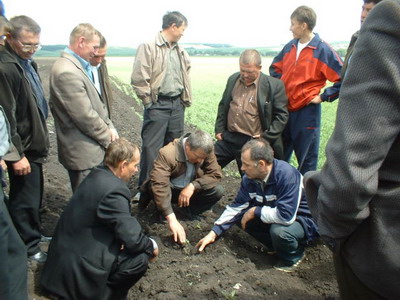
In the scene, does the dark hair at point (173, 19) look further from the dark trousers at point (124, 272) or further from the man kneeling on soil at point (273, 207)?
the dark trousers at point (124, 272)

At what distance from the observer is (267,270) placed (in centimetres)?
371

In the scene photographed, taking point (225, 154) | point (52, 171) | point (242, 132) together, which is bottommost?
point (52, 171)

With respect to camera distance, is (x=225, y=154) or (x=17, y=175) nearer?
(x=17, y=175)

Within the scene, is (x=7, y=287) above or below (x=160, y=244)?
above

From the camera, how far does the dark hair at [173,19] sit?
5.08m

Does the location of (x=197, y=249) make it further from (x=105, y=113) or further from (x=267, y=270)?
(x=105, y=113)

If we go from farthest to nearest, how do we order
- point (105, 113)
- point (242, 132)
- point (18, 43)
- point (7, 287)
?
point (242, 132)
point (105, 113)
point (18, 43)
point (7, 287)

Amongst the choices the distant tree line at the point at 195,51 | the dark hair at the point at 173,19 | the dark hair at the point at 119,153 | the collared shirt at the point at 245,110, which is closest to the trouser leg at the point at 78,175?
the dark hair at the point at 119,153

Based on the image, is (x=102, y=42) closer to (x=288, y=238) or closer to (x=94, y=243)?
(x=94, y=243)

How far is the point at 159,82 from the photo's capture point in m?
5.18

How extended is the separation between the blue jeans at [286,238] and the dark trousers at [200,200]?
2.27ft

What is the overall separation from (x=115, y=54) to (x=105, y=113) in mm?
56960

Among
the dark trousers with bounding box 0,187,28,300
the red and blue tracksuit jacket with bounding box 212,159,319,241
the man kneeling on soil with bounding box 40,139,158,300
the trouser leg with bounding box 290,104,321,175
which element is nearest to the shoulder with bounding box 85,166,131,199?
the man kneeling on soil with bounding box 40,139,158,300

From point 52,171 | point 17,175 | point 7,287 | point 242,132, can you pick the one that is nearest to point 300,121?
point 242,132
